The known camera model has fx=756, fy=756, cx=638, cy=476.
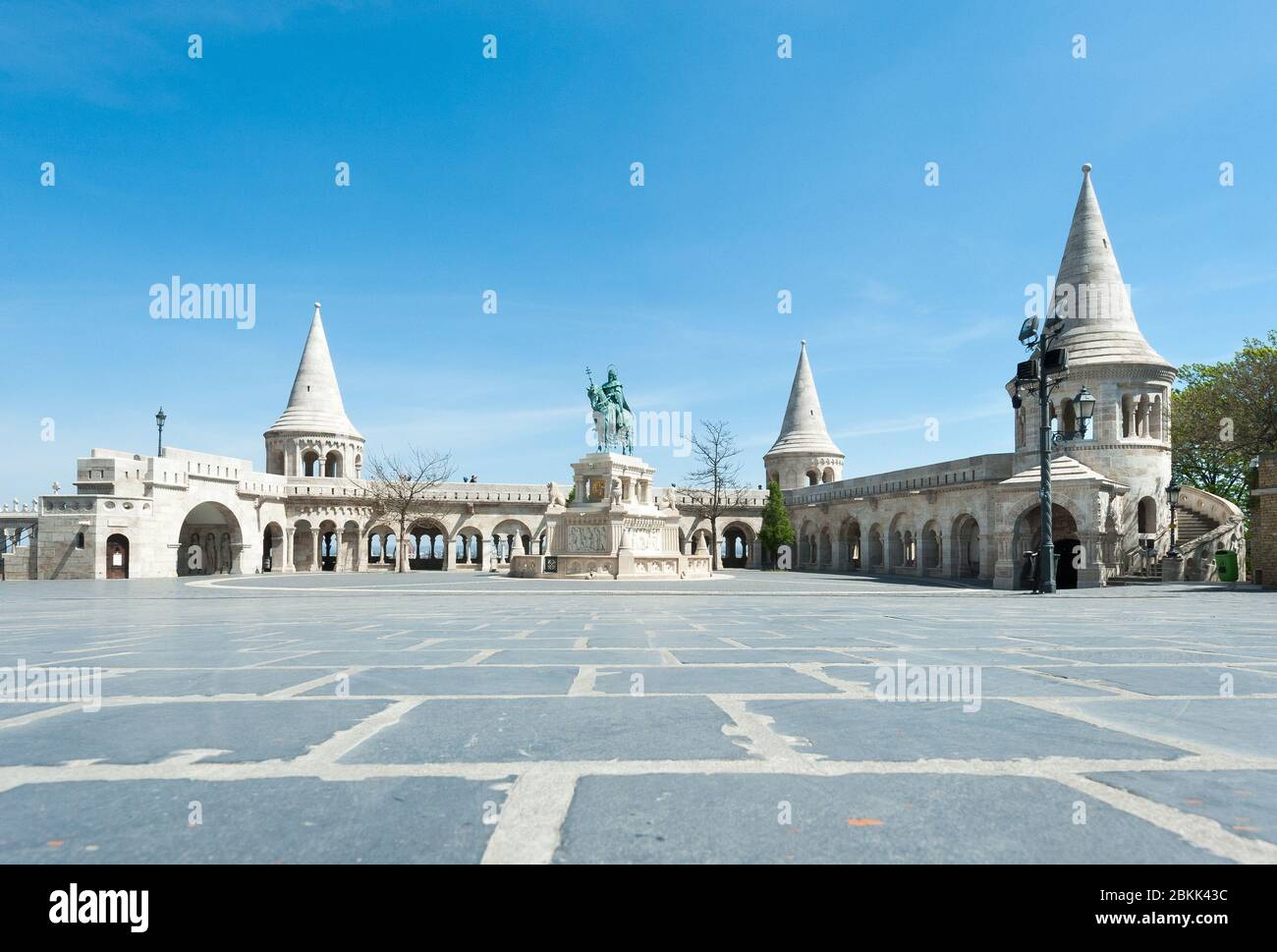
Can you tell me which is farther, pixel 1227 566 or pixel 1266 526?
pixel 1227 566

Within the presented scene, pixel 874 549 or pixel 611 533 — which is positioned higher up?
pixel 611 533

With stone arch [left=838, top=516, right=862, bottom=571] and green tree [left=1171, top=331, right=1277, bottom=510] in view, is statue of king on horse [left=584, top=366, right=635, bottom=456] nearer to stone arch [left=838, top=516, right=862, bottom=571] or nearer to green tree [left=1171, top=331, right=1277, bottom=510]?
stone arch [left=838, top=516, right=862, bottom=571]

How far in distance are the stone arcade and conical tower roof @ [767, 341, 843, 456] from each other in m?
5.33

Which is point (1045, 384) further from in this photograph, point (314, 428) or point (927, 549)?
point (314, 428)

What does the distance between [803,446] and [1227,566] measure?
3253 cm

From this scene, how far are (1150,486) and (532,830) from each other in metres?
33.1

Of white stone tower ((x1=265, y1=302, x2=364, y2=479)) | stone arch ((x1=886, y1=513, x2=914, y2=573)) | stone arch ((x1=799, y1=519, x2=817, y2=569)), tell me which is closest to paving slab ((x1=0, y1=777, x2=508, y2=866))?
stone arch ((x1=886, y1=513, x2=914, y2=573))

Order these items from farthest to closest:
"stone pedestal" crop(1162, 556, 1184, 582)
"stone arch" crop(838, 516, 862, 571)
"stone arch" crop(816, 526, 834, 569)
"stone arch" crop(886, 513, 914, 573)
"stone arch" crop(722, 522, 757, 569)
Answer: "stone arch" crop(722, 522, 757, 569) < "stone arch" crop(816, 526, 834, 569) < "stone arch" crop(838, 516, 862, 571) < "stone arch" crop(886, 513, 914, 573) < "stone pedestal" crop(1162, 556, 1184, 582)

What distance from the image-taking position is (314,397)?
168 ft

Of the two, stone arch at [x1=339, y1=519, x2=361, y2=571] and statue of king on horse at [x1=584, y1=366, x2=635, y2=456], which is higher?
statue of king on horse at [x1=584, y1=366, x2=635, y2=456]

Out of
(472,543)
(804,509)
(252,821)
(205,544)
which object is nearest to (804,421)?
(804,509)

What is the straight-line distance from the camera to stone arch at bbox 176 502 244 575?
4316cm
